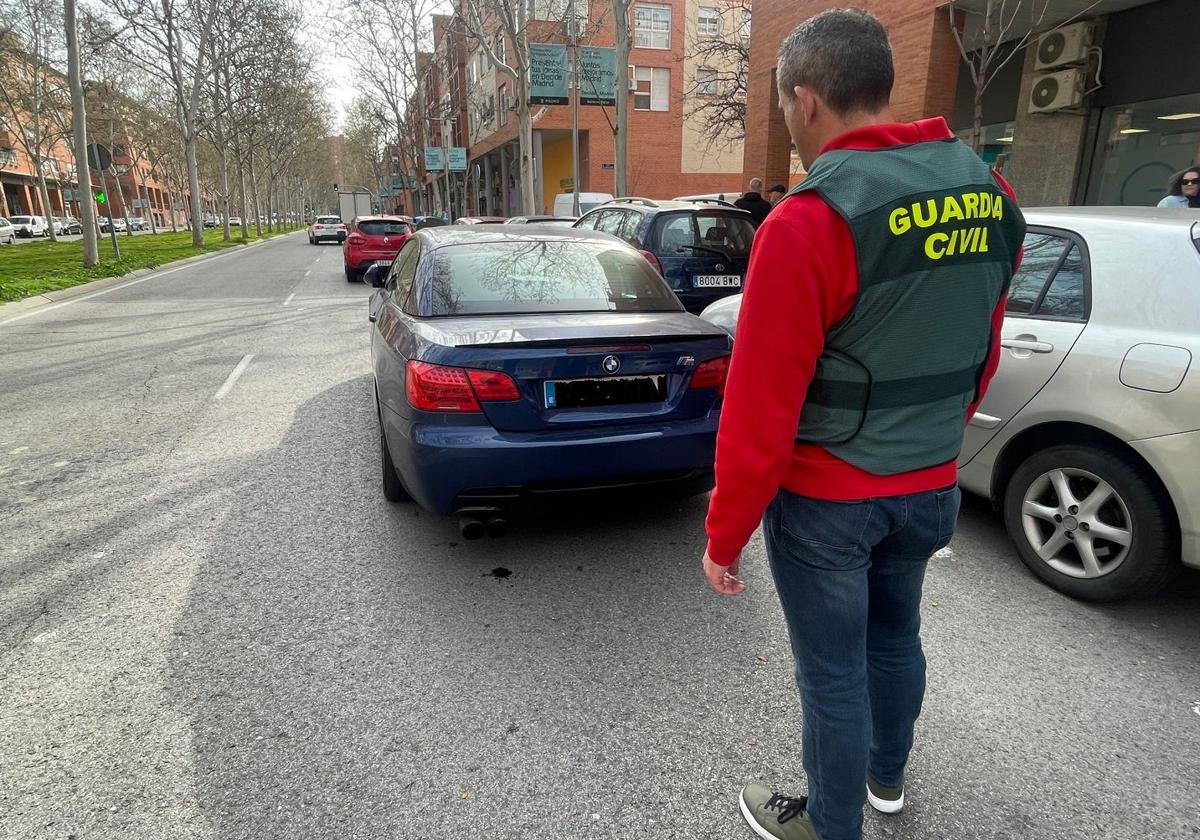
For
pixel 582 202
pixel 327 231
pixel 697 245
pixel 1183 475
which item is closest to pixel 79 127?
pixel 582 202

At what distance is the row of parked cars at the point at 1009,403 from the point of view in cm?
292

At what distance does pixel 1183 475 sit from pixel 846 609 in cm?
204

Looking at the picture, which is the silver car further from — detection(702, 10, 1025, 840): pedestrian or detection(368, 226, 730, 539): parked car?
detection(702, 10, 1025, 840): pedestrian

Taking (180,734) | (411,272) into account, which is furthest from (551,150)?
(180,734)

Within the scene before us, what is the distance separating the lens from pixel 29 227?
49156 millimetres

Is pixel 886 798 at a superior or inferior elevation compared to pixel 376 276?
inferior

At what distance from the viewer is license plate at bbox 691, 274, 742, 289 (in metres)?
8.03

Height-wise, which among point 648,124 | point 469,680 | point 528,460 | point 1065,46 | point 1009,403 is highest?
point 648,124

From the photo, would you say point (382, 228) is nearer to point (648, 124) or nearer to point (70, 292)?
point (70, 292)

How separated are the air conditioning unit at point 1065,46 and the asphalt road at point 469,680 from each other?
11.4m

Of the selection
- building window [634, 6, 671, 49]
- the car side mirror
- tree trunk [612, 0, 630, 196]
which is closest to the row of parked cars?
the car side mirror

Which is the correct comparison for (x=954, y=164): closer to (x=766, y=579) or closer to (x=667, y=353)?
(x=667, y=353)

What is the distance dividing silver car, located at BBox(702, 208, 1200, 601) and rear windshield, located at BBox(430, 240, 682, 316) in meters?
1.77

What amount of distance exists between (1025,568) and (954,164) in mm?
2749
